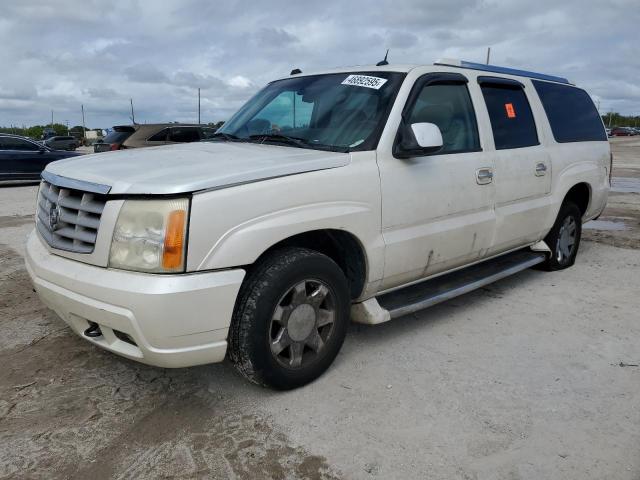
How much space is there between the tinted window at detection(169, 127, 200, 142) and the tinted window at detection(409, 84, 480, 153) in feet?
30.0

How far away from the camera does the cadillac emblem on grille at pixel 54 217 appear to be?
296cm

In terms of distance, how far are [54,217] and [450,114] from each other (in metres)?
2.65

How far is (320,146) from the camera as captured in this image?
342cm

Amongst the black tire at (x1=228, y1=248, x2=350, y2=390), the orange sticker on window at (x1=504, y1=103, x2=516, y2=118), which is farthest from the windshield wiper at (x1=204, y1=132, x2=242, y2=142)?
the orange sticker on window at (x1=504, y1=103, x2=516, y2=118)

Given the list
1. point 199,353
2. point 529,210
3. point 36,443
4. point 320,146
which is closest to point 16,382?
point 36,443

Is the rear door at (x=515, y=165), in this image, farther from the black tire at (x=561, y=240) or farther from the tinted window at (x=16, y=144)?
the tinted window at (x=16, y=144)

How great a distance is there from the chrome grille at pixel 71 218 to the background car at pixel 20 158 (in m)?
12.8

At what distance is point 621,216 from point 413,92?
685 cm

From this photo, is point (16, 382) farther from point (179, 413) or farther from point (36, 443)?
point (179, 413)

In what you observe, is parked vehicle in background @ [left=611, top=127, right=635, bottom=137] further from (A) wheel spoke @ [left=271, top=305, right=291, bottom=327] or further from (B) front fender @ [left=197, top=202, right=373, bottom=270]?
(A) wheel spoke @ [left=271, top=305, right=291, bottom=327]

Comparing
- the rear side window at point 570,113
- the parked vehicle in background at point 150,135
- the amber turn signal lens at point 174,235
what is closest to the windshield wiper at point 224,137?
the amber turn signal lens at point 174,235

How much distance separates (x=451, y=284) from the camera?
4.08 m

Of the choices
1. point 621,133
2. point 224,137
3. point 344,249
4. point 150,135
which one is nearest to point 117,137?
point 150,135

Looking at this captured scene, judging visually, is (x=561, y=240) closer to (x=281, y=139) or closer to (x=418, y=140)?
(x=418, y=140)
